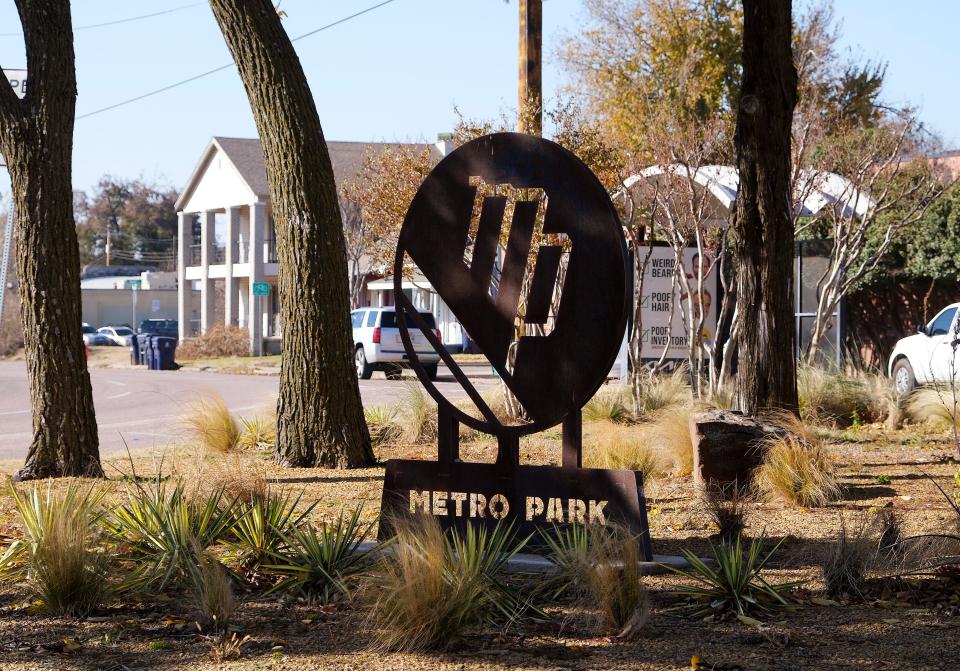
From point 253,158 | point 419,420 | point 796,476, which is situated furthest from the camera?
point 253,158

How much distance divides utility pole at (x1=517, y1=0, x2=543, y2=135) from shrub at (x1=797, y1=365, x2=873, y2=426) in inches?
197

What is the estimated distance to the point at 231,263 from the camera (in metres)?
47.2

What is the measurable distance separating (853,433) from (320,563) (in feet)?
28.7

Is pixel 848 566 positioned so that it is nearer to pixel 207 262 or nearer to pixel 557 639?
pixel 557 639

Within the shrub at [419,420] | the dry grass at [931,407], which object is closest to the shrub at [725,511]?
the shrub at [419,420]

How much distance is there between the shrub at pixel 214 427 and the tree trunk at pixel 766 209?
16.8ft

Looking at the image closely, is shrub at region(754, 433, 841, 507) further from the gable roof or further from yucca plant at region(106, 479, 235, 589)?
the gable roof

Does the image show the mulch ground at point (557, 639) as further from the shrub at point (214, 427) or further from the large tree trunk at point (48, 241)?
the shrub at point (214, 427)

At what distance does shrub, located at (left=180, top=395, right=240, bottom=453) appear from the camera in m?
11.7

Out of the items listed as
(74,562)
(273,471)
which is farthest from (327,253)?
(74,562)

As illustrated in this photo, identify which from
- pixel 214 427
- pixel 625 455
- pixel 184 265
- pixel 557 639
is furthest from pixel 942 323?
pixel 184 265

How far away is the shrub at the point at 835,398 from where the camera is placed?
13.6 meters

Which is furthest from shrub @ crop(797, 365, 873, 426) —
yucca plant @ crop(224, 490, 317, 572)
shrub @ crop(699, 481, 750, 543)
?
yucca plant @ crop(224, 490, 317, 572)

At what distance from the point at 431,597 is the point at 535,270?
240 cm
